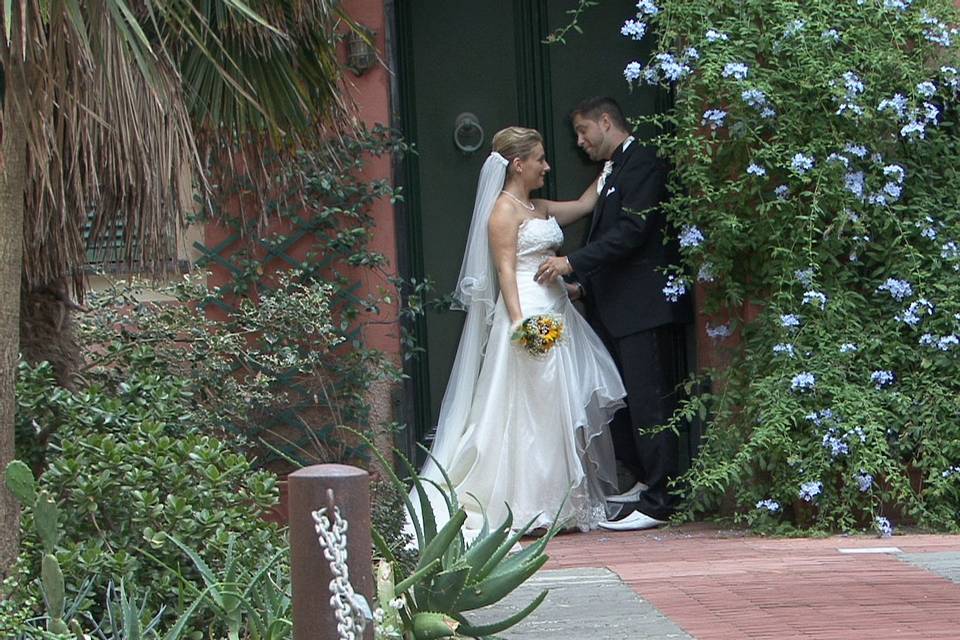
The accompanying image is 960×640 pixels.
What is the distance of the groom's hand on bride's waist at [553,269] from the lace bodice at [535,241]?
118 mm

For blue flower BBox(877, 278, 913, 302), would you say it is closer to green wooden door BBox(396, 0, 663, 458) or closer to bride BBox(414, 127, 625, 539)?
bride BBox(414, 127, 625, 539)

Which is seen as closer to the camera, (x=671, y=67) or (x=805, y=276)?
(x=805, y=276)

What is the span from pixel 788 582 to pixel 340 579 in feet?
10.1

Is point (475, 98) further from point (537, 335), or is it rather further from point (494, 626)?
point (494, 626)

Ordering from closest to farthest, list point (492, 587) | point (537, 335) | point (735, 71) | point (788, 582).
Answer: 1. point (492, 587)
2. point (788, 582)
3. point (735, 71)
4. point (537, 335)

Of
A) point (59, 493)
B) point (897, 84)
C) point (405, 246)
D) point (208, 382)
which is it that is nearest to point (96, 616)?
point (59, 493)

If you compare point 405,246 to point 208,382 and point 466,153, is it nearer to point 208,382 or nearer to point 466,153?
point 466,153

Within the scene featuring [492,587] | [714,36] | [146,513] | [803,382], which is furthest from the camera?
[714,36]

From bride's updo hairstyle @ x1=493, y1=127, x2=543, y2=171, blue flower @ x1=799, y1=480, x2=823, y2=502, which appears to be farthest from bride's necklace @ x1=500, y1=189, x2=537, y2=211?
blue flower @ x1=799, y1=480, x2=823, y2=502

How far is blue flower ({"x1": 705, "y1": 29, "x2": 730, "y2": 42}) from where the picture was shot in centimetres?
733

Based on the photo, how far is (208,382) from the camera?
627cm

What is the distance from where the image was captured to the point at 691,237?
24.5ft

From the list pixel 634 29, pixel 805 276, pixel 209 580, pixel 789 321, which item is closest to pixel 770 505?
pixel 789 321

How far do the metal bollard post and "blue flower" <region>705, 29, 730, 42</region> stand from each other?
16.2 ft
